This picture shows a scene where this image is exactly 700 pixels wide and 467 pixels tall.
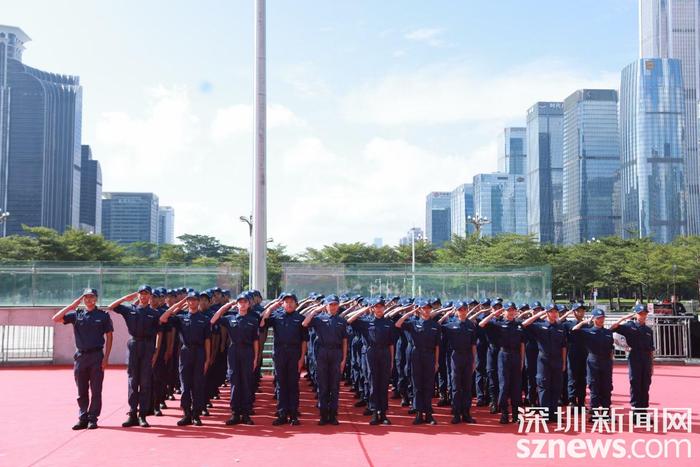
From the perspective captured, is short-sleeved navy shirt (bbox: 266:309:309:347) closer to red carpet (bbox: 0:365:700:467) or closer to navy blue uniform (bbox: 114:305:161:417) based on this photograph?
red carpet (bbox: 0:365:700:467)

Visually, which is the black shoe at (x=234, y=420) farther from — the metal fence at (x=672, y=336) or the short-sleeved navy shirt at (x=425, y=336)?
the metal fence at (x=672, y=336)

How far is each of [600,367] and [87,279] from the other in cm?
1358

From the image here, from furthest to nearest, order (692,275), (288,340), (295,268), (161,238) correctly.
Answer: (161,238) → (692,275) → (295,268) → (288,340)

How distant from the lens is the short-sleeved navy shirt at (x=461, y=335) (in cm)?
921

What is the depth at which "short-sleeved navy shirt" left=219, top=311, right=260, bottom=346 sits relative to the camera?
887 cm

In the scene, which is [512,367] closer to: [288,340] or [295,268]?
[288,340]

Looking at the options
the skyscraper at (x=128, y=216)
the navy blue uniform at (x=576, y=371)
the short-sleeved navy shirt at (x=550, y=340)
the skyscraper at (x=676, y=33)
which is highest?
the skyscraper at (x=676, y=33)

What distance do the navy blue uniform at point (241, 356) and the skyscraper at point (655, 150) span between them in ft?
410

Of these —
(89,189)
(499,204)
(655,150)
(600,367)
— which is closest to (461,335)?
(600,367)

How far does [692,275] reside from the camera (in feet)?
152

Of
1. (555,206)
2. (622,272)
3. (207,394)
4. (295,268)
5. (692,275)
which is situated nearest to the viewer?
(207,394)

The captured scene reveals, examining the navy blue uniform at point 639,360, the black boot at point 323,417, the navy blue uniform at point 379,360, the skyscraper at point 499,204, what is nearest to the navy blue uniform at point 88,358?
the black boot at point 323,417

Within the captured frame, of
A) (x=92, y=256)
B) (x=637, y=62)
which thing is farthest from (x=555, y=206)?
(x=92, y=256)

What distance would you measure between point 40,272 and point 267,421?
36.3 ft
